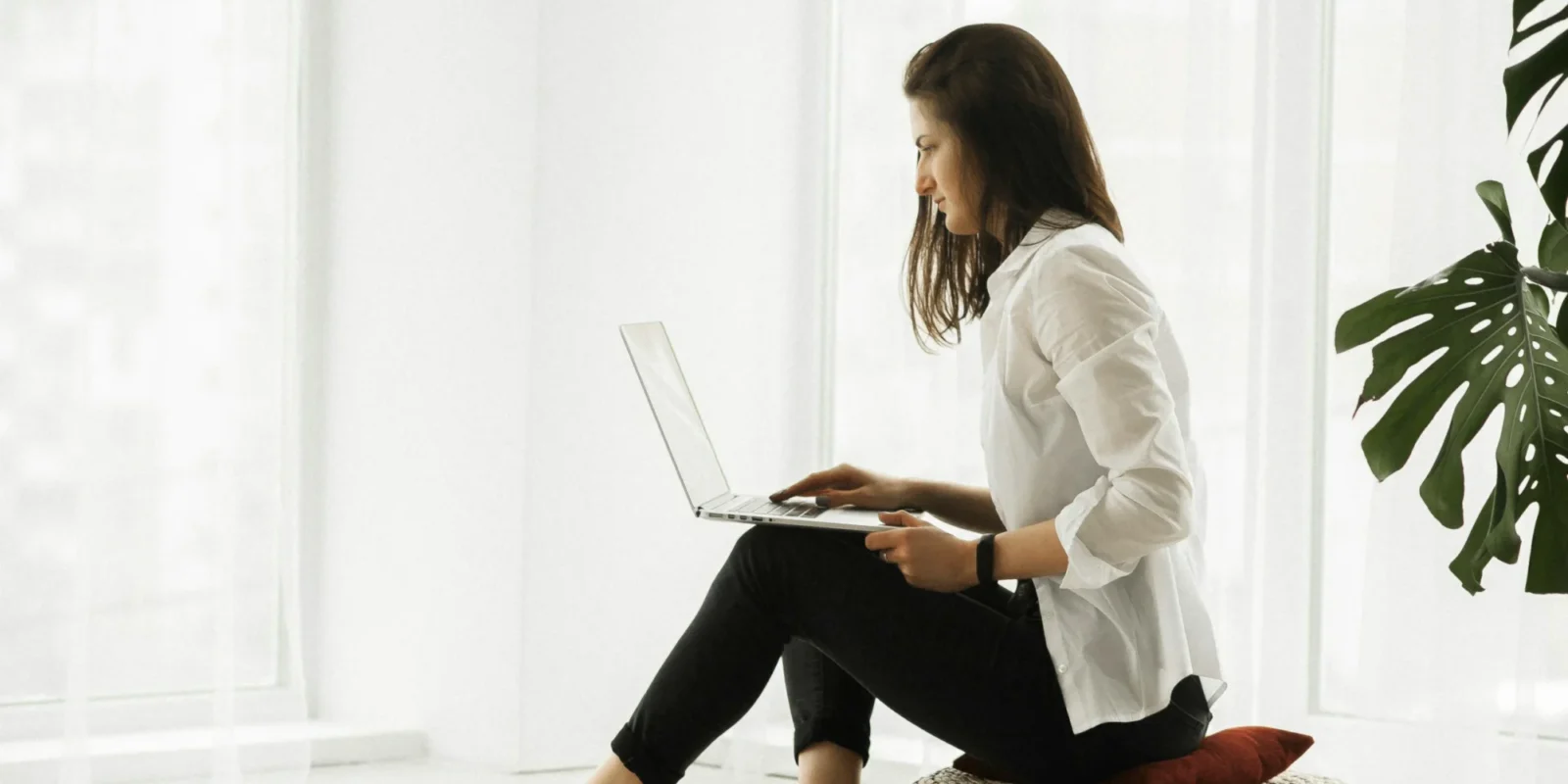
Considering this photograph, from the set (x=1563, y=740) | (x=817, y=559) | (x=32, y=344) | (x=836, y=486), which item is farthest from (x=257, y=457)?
(x=1563, y=740)

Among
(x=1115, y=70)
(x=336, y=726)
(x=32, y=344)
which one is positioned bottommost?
(x=336, y=726)

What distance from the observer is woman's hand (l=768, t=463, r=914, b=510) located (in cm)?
153

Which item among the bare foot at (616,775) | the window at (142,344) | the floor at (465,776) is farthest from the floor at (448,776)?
the bare foot at (616,775)

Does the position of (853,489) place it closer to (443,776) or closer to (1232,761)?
(1232,761)

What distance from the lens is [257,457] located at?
7.45 feet

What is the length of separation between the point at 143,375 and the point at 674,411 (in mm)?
1075

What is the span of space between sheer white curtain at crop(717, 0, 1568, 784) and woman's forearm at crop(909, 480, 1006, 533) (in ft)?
2.13

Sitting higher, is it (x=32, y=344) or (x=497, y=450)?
(x=32, y=344)

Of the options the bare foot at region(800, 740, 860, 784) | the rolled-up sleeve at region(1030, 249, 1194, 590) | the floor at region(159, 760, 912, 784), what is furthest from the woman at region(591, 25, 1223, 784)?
the floor at region(159, 760, 912, 784)

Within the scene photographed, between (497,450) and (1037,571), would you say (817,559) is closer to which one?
(1037,571)

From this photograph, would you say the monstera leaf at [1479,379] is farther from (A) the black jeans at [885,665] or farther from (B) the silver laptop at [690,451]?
(B) the silver laptop at [690,451]

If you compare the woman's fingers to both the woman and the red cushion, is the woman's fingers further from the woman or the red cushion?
the red cushion

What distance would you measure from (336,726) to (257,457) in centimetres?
58

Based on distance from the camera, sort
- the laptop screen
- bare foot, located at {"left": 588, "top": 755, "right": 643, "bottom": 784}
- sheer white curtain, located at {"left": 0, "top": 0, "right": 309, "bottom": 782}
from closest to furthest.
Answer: bare foot, located at {"left": 588, "top": 755, "right": 643, "bottom": 784} < the laptop screen < sheer white curtain, located at {"left": 0, "top": 0, "right": 309, "bottom": 782}
